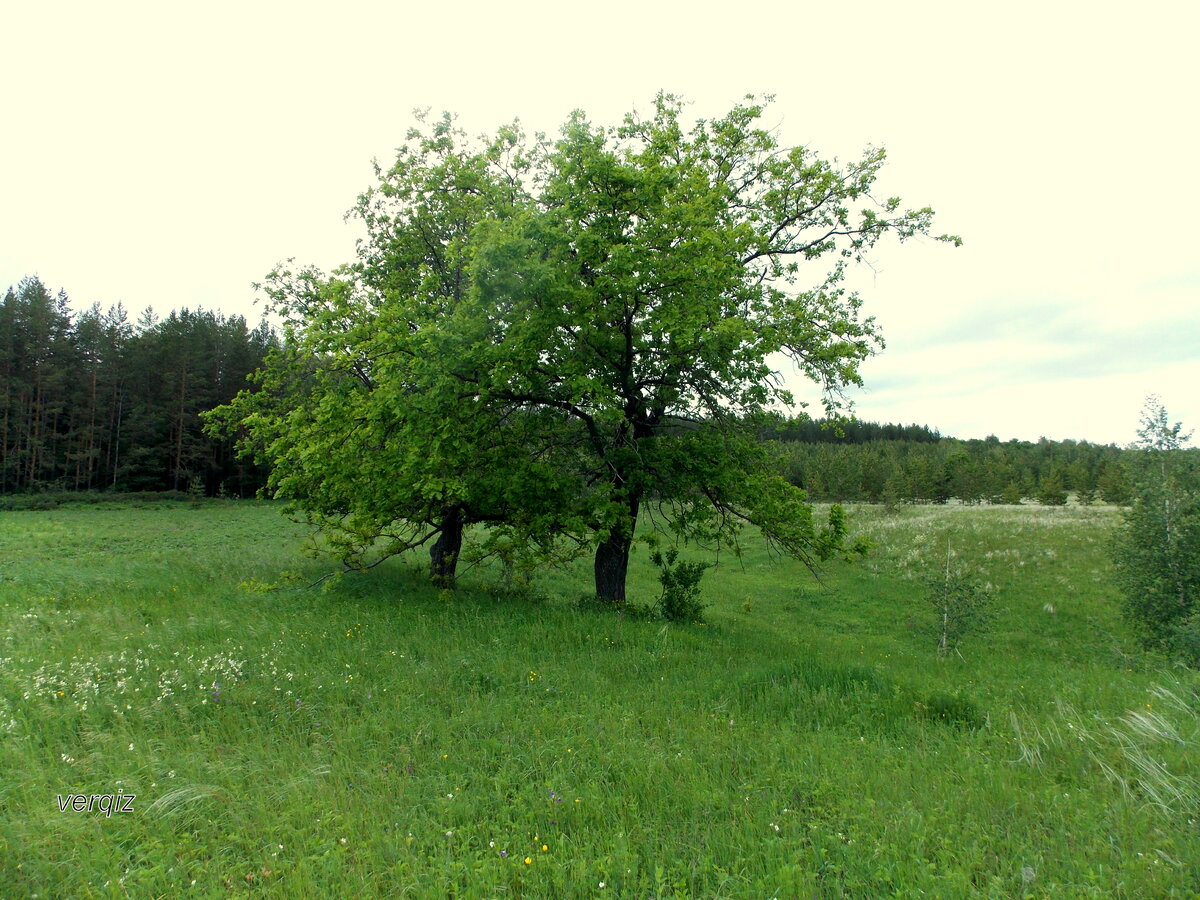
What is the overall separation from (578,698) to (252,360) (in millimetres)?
61642

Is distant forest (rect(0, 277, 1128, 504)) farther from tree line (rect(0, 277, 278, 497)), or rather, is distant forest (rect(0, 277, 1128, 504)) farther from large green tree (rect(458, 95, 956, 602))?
large green tree (rect(458, 95, 956, 602))

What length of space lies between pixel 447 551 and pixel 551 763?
9.23m

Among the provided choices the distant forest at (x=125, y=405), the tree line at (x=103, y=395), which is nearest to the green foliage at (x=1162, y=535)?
the distant forest at (x=125, y=405)

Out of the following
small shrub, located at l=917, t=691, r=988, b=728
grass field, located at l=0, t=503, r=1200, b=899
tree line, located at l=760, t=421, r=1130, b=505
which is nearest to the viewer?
grass field, located at l=0, t=503, r=1200, b=899

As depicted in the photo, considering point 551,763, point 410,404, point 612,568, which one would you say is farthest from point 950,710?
point 410,404

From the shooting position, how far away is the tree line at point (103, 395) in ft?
155

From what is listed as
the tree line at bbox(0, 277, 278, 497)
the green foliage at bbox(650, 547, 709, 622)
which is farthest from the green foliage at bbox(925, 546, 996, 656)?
the tree line at bbox(0, 277, 278, 497)

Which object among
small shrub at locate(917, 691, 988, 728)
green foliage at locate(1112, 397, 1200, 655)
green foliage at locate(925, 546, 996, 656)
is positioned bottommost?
green foliage at locate(925, 546, 996, 656)

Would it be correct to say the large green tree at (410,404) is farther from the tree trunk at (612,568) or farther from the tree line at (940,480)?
the tree line at (940,480)

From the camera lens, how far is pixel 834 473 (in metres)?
58.1

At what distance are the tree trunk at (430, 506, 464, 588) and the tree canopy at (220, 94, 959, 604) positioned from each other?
0.25 feet

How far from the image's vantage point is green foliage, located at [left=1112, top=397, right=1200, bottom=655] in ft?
38.7

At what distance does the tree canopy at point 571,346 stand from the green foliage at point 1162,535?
6.78 metres

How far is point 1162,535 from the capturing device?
1212 centimetres
